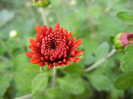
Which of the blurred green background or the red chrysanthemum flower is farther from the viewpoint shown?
the blurred green background

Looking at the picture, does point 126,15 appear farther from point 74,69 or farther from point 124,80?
point 74,69

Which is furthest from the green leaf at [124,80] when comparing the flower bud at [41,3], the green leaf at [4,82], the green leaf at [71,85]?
the green leaf at [4,82]

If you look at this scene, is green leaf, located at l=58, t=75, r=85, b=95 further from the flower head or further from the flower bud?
the flower bud

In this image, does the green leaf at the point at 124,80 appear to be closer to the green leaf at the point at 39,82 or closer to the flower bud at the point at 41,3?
the green leaf at the point at 39,82

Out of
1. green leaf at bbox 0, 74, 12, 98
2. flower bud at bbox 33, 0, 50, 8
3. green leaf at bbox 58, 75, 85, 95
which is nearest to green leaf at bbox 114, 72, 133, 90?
green leaf at bbox 58, 75, 85, 95

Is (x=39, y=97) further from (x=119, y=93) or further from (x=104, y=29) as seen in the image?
(x=104, y=29)

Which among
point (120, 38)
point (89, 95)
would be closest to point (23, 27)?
point (89, 95)
